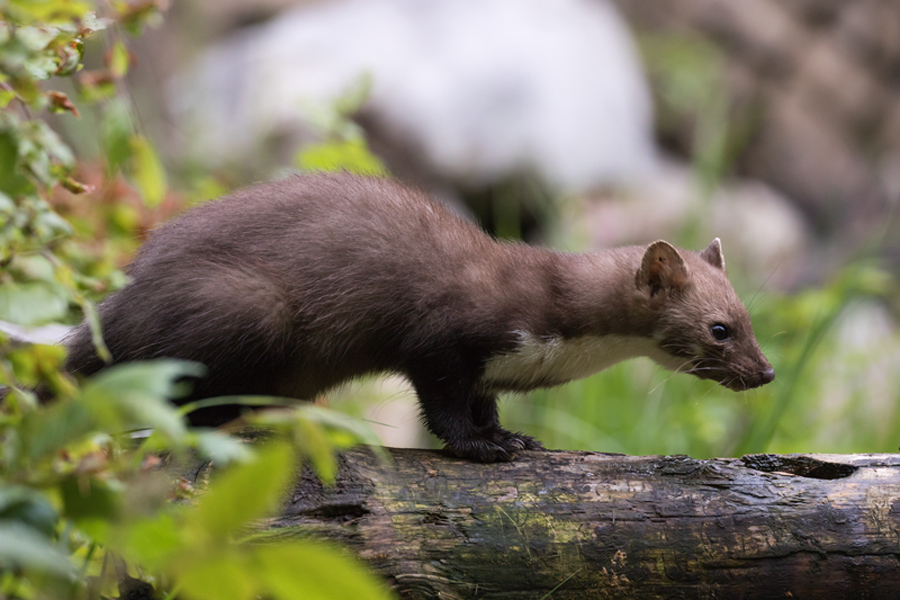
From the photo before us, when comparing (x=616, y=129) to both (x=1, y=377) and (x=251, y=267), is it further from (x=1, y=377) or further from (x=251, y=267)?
(x=1, y=377)

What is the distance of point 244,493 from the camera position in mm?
1092

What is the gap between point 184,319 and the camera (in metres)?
2.81

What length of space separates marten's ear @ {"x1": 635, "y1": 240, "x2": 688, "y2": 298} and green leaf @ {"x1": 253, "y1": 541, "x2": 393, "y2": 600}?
2.55 m

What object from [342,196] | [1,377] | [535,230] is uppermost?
[342,196]

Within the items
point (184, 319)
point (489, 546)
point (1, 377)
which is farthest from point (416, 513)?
point (1, 377)

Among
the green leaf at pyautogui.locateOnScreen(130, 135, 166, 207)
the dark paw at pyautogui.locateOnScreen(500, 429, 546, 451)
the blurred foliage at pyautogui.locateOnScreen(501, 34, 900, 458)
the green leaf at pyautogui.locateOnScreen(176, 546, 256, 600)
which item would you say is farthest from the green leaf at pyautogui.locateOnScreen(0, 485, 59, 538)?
the blurred foliage at pyautogui.locateOnScreen(501, 34, 900, 458)

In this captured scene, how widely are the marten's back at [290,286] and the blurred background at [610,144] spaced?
0.58 meters

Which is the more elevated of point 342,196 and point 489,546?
point 342,196

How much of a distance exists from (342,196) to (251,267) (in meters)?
0.47

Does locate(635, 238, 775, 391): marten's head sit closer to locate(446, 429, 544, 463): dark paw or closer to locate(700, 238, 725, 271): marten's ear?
locate(700, 238, 725, 271): marten's ear

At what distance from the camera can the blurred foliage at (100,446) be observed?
43.2 inches

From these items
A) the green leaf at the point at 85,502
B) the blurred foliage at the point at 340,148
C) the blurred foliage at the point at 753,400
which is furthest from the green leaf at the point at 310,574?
the blurred foliage at the point at 753,400

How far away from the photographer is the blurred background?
18.6ft

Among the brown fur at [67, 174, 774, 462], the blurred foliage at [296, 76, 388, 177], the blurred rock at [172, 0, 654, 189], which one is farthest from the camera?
the blurred rock at [172, 0, 654, 189]
